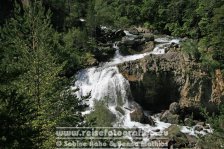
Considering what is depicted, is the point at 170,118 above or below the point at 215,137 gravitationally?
above

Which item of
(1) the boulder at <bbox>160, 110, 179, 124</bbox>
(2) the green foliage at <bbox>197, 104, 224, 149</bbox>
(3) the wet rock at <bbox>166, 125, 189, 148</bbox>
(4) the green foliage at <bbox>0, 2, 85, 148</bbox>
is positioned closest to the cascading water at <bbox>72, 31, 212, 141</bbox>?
(1) the boulder at <bbox>160, 110, 179, 124</bbox>

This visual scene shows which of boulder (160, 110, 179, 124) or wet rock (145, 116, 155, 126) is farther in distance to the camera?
boulder (160, 110, 179, 124)

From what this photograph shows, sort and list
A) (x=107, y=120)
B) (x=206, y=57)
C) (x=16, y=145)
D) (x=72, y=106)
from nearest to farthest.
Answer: (x=16, y=145), (x=107, y=120), (x=72, y=106), (x=206, y=57)

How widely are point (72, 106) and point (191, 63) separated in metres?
21.8

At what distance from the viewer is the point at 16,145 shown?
850 cm

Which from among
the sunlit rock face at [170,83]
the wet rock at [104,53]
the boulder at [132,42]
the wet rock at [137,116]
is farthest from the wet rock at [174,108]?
the boulder at [132,42]

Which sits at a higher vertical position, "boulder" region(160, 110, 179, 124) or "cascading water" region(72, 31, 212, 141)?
"cascading water" region(72, 31, 212, 141)

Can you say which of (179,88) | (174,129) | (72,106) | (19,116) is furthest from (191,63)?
(19,116)

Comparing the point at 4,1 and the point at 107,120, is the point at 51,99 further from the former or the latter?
the point at 4,1

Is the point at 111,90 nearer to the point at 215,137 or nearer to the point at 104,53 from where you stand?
the point at 104,53

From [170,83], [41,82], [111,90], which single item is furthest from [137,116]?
[41,82]

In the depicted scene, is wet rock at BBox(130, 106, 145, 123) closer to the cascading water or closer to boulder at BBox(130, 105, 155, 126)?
boulder at BBox(130, 105, 155, 126)

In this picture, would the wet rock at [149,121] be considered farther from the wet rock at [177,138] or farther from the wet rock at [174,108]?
the wet rock at [174,108]

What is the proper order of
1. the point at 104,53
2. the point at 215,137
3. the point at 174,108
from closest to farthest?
the point at 215,137 < the point at 174,108 < the point at 104,53
